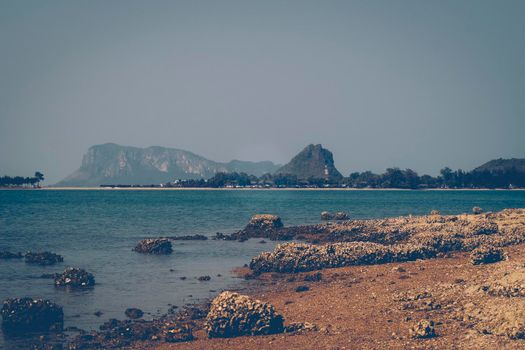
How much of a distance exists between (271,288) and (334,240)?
22.2 meters

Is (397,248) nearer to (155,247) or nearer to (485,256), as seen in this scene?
(485,256)

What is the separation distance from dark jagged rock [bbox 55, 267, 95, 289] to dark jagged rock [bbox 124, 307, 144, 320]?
7.24 meters

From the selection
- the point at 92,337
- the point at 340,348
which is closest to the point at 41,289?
the point at 92,337

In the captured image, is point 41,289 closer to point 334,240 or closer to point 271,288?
point 271,288

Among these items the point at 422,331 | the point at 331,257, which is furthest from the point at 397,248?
the point at 422,331

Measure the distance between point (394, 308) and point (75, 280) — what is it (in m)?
17.5

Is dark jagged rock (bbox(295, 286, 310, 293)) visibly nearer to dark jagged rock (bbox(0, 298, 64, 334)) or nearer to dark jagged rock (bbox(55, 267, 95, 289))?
dark jagged rock (bbox(0, 298, 64, 334))

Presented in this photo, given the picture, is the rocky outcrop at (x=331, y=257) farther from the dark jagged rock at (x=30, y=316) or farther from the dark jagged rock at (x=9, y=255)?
the dark jagged rock at (x=9, y=255)

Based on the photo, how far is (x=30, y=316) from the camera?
2267 cm

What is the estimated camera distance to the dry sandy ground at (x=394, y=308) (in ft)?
59.6

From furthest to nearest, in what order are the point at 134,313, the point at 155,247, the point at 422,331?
the point at 155,247 < the point at 134,313 < the point at 422,331

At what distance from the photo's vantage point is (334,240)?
5069 cm

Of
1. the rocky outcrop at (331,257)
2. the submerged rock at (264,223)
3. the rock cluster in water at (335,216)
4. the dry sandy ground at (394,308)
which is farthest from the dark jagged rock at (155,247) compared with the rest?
the rock cluster in water at (335,216)

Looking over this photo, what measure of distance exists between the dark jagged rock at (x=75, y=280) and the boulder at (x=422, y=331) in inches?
735
